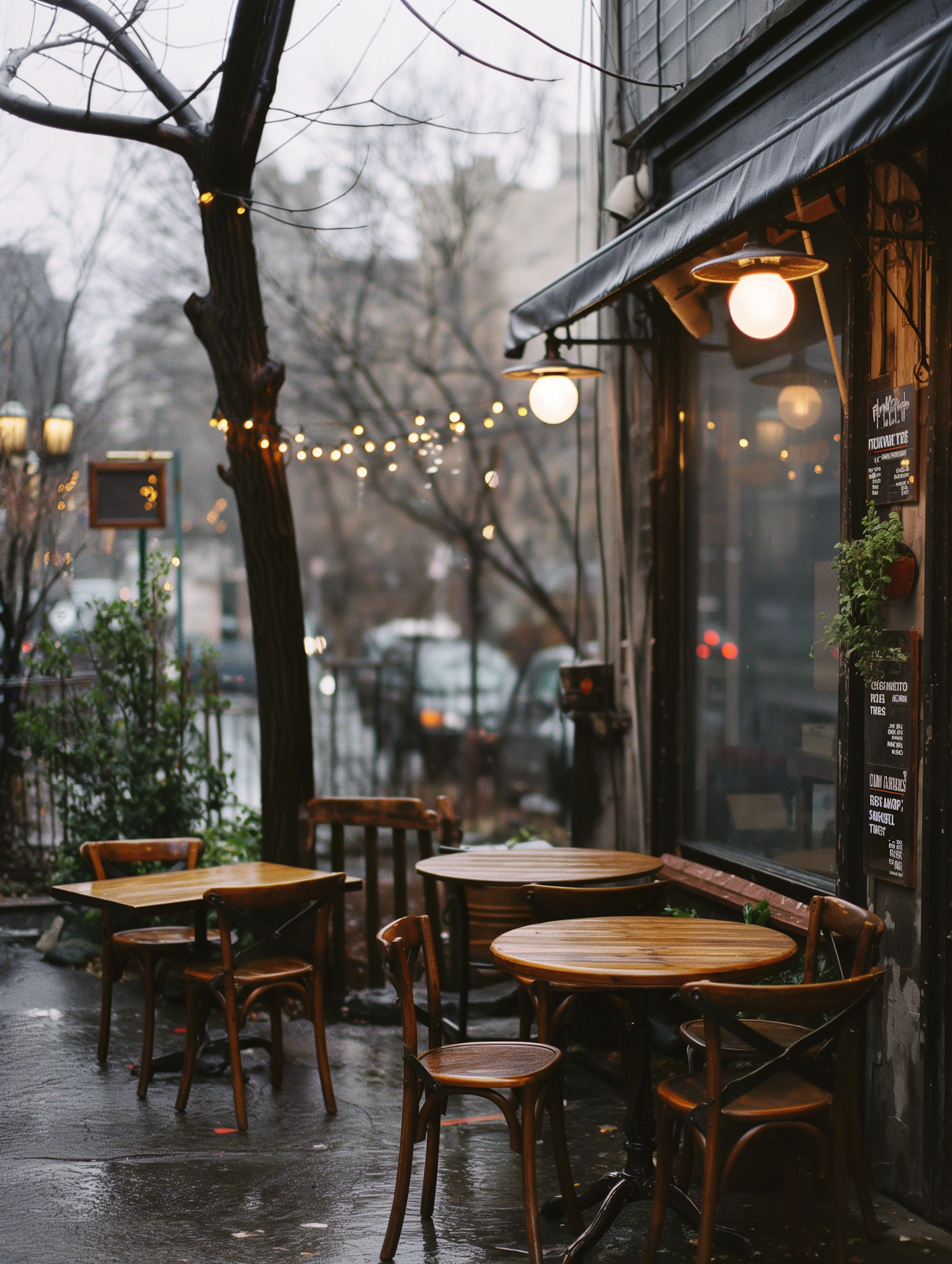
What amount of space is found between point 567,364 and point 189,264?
30.4ft

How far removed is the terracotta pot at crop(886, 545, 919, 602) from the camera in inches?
170

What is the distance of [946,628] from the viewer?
4.15m

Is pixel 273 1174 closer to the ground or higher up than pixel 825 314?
closer to the ground

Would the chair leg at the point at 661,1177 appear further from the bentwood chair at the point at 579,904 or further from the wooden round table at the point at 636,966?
the bentwood chair at the point at 579,904

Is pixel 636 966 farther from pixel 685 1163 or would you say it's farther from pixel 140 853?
pixel 140 853

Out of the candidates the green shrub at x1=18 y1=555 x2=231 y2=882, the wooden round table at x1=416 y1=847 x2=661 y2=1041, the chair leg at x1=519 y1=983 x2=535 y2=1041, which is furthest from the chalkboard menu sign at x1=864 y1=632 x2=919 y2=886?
the green shrub at x1=18 y1=555 x2=231 y2=882

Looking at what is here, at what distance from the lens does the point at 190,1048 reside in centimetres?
528

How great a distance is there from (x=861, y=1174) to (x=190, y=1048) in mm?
2739

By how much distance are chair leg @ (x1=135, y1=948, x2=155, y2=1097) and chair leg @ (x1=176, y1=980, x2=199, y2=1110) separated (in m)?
0.20

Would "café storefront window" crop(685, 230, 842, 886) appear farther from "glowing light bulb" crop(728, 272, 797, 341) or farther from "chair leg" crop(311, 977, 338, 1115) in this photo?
"chair leg" crop(311, 977, 338, 1115)

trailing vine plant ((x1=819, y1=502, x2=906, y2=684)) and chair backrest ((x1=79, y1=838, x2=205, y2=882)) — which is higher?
trailing vine plant ((x1=819, y1=502, x2=906, y2=684))

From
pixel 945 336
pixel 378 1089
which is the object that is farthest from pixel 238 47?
pixel 378 1089

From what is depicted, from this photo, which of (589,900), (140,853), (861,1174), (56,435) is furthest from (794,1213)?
(56,435)

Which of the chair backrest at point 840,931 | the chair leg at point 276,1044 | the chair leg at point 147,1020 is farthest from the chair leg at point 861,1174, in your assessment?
the chair leg at point 147,1020
